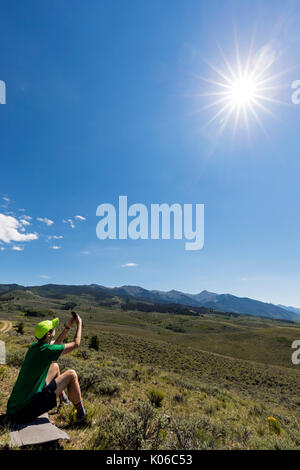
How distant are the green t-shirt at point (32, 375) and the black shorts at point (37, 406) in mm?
66

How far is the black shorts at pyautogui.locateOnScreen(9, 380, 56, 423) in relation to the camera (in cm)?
371

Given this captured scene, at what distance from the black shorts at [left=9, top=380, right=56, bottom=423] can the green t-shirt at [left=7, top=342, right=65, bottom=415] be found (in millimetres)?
66

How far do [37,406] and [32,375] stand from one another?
0.53 meters

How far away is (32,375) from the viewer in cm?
389

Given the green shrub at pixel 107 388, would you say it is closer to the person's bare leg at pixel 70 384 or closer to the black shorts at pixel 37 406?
the person's bare leg at pixel 70 384

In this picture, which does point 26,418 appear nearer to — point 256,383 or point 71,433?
point 71,433

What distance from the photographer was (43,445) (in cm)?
354

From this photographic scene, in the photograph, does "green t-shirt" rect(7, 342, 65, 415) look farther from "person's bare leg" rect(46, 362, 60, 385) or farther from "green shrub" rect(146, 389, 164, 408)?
"green shrub" rect(146, 389, 164, 408)

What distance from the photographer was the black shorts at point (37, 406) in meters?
3.71

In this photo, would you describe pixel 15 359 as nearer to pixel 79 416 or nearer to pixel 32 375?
pixel 79 416

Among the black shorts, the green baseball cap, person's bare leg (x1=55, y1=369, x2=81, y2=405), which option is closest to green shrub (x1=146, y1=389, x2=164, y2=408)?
person's bare leg (x1=55, y1=369, x2=81, y2=405)

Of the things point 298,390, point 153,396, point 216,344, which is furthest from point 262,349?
point 153,396
